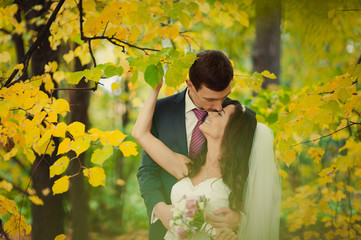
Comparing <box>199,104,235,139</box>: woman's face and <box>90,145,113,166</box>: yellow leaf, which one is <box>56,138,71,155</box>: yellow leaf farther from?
<box>199,104,235,139</box>: woman's face

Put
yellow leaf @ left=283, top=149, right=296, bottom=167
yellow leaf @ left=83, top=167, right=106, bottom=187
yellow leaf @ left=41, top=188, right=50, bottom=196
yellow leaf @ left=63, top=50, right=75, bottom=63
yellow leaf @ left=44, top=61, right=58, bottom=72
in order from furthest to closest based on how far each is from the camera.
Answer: yellow leaf @ left=41, top=188, right=50, bottom=196
yellow leaf @ left=63, top=50, right=75, bottom=63
yellow leaf @ left=44, top=61, right=58, bottom=72
yellow leaf @ left=283, top=149, right=296, bottom=167
yellow leaf @ left=83, top=167, right=106, bottom=187

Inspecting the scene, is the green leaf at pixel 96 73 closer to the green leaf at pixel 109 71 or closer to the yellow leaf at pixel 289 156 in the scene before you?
the green leaf at pixel 109 71

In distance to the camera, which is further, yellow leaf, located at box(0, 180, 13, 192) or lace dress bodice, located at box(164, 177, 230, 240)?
yellow leaf, located at box(0, 180, 13, 192)

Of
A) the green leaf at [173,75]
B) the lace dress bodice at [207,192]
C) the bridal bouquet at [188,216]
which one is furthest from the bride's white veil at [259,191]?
the green leaf at [173,75]

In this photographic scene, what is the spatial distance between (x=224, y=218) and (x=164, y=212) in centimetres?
42

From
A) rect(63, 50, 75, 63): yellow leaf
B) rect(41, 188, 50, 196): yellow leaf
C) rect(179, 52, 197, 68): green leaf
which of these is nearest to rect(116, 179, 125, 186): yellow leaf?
rect(41, 188, 50, 196): yellow leaf

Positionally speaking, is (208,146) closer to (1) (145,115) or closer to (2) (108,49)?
(1) (145,115)

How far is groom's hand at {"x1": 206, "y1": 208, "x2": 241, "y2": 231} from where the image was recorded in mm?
2057

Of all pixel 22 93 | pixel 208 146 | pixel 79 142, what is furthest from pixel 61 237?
pixel 208 146

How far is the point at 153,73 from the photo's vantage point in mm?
1903

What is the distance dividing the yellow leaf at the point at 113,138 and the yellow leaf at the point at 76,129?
0.15 metres

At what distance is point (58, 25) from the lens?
2635 millimetres

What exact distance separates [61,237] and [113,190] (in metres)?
2.29

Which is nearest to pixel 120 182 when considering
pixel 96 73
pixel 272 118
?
pixel 272 118
